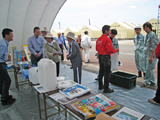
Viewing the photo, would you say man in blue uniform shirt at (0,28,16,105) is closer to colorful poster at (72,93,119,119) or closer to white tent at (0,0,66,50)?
colorful poster at (72,93,119,119)

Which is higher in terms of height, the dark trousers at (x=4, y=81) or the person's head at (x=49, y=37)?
the person's head at (x=49, y=37)

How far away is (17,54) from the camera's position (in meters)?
3.86

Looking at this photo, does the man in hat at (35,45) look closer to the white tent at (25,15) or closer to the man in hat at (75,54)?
the man in hat at (75,54)

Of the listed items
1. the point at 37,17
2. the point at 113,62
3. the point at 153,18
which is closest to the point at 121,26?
the point at 153,18

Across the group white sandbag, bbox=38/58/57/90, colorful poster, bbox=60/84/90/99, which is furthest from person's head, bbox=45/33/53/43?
colorful poster, bbox=60/84/90/99

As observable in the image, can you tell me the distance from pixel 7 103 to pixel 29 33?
19.4 feet

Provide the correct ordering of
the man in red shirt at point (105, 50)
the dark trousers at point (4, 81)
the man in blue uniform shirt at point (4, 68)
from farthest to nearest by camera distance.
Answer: the man in red shirt at point (105, 50) → the dark trousers at point (4, 81) → the man in blue uniform shirt at point (4, 68)

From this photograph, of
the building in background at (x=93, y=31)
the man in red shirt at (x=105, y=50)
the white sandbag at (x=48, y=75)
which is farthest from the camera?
the building in background at (x=93, y=31)

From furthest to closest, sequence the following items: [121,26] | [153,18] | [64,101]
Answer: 1. [121,26]
2. [153,18]
3. [64,101]

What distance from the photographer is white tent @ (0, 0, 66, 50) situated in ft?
20.9

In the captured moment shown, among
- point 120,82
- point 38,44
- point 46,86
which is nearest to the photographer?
point 46,86

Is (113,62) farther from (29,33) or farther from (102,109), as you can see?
(29,33)

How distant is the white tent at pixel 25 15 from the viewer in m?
6.38

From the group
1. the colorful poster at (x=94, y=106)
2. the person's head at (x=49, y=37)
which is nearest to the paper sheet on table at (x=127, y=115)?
the colorful poster at (x=94, y=106)
